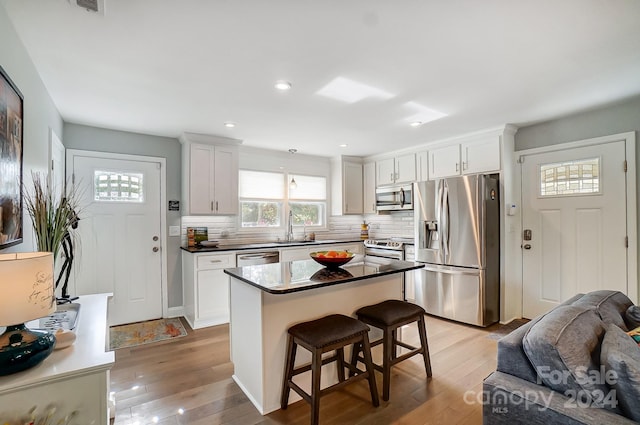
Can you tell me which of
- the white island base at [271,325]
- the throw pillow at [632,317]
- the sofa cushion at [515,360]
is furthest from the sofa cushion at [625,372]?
the white island base at [271,325]

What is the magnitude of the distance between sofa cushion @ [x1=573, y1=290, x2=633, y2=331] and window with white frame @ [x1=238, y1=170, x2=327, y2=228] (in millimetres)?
3857

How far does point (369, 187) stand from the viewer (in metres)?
5.39

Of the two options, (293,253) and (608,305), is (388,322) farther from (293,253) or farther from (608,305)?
(293,253)

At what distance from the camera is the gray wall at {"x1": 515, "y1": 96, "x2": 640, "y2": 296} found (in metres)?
2.93

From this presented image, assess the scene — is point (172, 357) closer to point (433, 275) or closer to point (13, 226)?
point (13, 226)

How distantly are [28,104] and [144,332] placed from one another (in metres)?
2.55

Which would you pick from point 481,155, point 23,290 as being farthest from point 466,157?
point 23,290

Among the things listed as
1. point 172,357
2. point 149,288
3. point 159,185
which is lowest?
point 172,357

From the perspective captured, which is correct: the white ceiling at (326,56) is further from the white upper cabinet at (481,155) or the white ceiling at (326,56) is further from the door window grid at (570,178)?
the door window grid at (570,178)

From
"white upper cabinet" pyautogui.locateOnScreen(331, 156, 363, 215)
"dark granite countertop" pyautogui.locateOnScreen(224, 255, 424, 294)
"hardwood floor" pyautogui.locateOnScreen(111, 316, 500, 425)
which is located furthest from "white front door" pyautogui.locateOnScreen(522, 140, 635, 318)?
"white upper cabinet" pyautogui.locateOnScreen(331, 156, 363, 215)

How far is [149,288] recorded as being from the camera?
12.8 feet

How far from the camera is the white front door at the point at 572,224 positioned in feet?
10.0

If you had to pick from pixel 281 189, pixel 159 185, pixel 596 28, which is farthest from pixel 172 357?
pixel 596 28

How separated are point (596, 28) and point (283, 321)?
2612 mm
